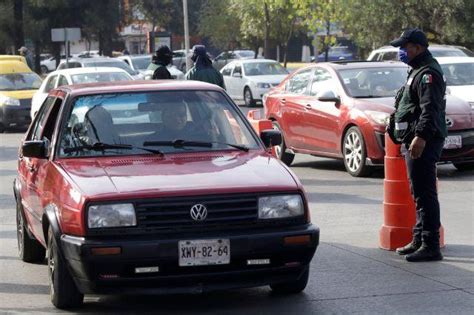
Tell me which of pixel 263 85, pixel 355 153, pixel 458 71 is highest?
pixel 458 71

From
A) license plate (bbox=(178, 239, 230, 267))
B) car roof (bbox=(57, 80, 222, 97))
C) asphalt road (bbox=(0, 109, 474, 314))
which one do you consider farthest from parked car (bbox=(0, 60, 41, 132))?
license plate (bbox=(178, 239, 230, 267))

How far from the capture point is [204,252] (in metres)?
6.95

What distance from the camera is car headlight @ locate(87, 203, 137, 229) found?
693 cm

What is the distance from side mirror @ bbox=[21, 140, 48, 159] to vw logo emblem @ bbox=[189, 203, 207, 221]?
1675 mm

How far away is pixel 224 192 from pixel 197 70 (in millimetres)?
7884

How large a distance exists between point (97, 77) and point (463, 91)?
7.98 m

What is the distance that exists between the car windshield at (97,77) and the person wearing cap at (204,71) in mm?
8092

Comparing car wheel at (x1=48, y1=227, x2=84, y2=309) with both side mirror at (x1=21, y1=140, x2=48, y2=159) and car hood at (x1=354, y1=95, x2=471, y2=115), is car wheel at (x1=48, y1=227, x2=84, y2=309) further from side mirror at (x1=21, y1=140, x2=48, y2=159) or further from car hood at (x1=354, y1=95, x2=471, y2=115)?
car hood at (x1=354, y1=95, x2=471, y2=115)

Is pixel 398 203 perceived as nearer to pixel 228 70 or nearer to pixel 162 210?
pixel 162 210

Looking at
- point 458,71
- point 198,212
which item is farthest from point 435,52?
point 198,212

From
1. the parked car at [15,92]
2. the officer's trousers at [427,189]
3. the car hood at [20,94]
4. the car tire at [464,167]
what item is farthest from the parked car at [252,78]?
the officer's trousers at [427,189]

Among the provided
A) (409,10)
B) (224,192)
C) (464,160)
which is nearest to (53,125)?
(224,192)

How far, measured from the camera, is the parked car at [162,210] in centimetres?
692

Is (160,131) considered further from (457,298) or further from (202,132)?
(457,298)
